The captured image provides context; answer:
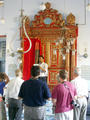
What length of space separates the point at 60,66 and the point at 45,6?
268 centimetres

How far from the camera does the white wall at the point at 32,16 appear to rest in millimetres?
7906

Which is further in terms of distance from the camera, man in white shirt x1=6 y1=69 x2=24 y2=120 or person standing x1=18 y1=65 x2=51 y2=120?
man in white shirt x1=6 y1=69 x2=24 y2=120

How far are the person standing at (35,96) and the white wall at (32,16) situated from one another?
215 inches

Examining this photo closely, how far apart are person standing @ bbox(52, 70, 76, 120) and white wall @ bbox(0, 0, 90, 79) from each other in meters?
5.22

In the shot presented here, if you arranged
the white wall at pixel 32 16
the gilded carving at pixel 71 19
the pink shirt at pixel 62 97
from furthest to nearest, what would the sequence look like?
1. the white wall at pixel 32 16
2. the gilded carving at pixel 71 19
3. the pink shirt at pixel 62 97

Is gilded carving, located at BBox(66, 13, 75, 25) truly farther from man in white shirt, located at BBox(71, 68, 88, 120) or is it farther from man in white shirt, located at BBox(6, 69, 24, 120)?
man in white shirt, located at BBox(6, 69, 24, 120)

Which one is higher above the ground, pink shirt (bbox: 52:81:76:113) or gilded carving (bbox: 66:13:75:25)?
gilded carving (bbox: 66:13:75:25)

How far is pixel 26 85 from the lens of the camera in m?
2.69

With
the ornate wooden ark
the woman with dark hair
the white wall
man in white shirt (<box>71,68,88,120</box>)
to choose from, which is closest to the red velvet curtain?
the ornate wooden ark

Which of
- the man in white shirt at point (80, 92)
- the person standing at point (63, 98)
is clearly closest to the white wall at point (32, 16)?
the man in white shirt at point (80, 92)

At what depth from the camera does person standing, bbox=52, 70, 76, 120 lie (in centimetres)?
273

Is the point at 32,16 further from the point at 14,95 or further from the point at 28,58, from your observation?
the point at 14,95

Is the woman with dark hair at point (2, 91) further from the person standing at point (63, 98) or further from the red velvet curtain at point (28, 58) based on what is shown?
the red velvet curtain at point (28, 58)

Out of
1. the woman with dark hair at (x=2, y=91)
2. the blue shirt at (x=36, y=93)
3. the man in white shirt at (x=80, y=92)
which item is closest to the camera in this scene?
the blue shirt at (x=36, y=93)
